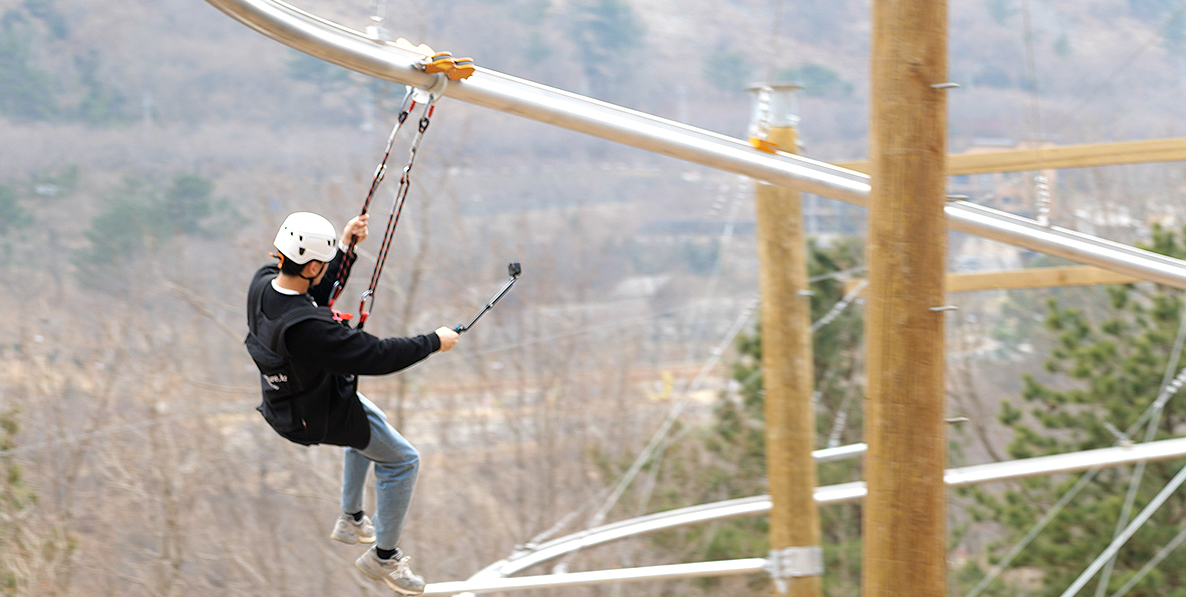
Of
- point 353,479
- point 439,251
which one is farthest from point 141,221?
A: point 353,479

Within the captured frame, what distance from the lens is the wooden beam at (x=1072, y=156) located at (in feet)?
20.6

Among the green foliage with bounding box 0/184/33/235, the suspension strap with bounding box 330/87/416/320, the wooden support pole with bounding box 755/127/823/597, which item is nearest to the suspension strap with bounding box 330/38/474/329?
the suspension strap with bounding box 330/87/416/320

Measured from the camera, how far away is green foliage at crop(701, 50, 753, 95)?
52.6 m

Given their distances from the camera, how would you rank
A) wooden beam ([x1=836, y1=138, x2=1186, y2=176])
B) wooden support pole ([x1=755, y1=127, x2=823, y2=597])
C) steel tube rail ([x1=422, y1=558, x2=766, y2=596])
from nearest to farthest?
1. steel tube rail ([x1=422, y1=558, x2=766, y2=596])
2. wooden support pole ([x1=755, y1=127, x2=823, y2=597])
3. wooden beam ([x1=836, y1=138, x2=1186, y2=176])

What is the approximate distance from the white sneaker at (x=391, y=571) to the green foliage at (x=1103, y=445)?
44.9 ft

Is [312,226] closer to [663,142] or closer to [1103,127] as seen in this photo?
[663,142]

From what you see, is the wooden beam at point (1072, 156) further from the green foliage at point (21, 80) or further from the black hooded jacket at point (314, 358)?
the green foliage at point (21, 80)

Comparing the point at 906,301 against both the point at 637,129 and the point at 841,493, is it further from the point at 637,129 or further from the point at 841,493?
the point at 841,493

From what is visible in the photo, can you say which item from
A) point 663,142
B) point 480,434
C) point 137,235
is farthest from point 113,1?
point 663,142

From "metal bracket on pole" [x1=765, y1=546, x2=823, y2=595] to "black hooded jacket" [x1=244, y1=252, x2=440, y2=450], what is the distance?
9.18 ft

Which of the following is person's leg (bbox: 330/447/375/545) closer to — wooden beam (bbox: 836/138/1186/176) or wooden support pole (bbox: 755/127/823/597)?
wooden support pole (bbox: 755/127/823/597)

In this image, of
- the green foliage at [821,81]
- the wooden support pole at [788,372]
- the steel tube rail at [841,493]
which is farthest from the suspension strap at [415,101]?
the green foliage at [821,81]

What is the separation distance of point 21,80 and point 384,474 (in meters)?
39.2

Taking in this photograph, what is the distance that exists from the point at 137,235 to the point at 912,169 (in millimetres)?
34023
